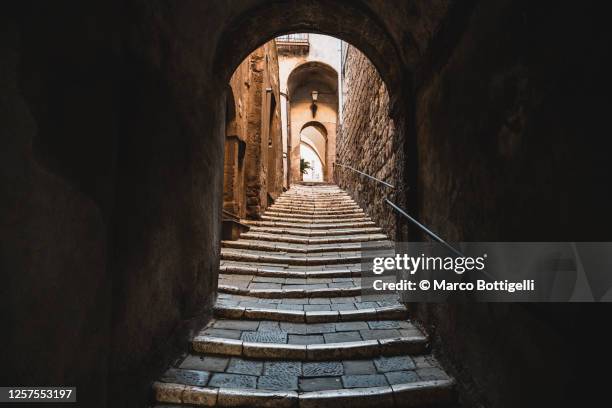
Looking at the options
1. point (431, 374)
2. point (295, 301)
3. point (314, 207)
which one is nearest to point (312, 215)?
point (314, 207)

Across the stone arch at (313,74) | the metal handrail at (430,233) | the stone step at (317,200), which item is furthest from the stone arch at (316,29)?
the stone arch at (313,74)

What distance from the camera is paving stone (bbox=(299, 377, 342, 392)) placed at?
2.27 metres

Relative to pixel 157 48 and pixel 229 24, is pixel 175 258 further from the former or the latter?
pixel 229 24

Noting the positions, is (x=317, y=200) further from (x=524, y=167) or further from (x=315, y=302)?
(x=524, y=167)

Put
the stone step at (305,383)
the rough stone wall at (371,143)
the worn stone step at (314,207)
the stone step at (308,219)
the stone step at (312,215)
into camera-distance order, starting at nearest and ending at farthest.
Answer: the stone step at (305,383) < the rough stone wall at (371,143) < the stone step at (308,219) < the stone step at (312,215) < the worn stone step at (314,207)

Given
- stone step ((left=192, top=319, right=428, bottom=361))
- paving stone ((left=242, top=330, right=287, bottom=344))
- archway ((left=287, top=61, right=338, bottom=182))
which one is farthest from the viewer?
archway ((left=287, top=61, right=338, bottom=182))

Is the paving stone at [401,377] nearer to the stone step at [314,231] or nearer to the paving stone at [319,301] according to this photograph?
the paving stone at [319,301]

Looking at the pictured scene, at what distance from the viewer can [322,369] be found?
2.52 metres

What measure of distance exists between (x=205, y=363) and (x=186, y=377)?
0.23 meters

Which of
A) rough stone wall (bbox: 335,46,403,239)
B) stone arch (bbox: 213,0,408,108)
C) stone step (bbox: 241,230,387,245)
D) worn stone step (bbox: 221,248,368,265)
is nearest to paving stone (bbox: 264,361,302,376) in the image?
rough stone wall (bbox: 335,46,403,239)

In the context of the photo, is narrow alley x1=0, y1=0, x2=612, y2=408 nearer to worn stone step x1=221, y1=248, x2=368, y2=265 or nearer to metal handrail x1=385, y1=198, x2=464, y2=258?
metal handrail x1=385, y1=198, x2=464, y2=258

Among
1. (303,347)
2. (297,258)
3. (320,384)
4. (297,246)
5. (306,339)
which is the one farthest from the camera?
(297,246)

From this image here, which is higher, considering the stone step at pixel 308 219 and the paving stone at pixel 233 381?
the stone step at pixel 308 219

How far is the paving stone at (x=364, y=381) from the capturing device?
229 cm
